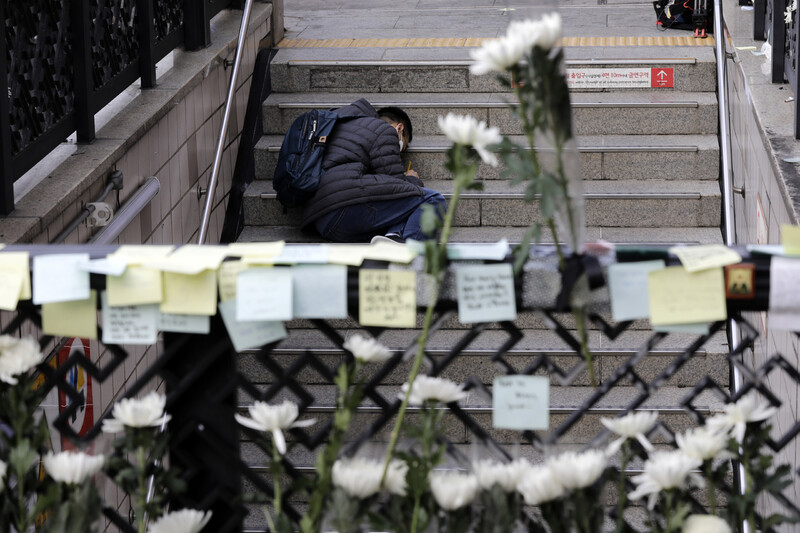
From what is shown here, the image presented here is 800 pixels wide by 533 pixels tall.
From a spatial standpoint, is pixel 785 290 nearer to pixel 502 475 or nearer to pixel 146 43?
pixel 502 475

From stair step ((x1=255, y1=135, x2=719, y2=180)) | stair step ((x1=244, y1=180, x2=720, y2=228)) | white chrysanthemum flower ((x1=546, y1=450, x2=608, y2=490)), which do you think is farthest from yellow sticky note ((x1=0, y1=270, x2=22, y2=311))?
stair step ((x1=255, y1=135, x2=719, y2=180))

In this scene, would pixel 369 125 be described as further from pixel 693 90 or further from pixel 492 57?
pixel 492 57

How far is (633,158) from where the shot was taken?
5.85m

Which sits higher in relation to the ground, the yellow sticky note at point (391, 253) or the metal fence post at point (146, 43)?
the metal fence post at point (146, 43)

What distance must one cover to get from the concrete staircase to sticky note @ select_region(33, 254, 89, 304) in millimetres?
2960

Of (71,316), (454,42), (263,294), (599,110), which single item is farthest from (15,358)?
(454,42)

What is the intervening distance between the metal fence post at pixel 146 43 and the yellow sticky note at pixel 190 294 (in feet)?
12.7

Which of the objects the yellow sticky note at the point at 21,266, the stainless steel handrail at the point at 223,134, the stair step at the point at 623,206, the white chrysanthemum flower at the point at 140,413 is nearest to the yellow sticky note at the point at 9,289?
the yellow sticky note at the point at 21,266

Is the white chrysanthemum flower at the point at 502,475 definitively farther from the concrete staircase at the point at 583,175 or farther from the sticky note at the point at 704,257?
the concrete staircase at the point at 583,175

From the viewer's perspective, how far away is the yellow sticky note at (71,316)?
1665mm

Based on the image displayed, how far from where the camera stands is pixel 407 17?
8297mm

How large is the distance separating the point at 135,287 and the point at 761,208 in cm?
342

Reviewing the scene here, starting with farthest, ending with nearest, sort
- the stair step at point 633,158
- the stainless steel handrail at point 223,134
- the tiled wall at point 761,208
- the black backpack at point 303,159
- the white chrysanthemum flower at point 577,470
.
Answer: the stair step at point 633,158 < the black backpack at point 303,159 < the stainless steel handrail at point 223,134 < the tiled wall at point 761,208 < the white chrysanthemum flower at point 577,470

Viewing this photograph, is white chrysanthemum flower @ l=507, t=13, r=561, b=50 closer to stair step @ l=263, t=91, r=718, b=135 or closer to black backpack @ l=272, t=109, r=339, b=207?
black backpack @ l=272, t=109, r=339, b=207
